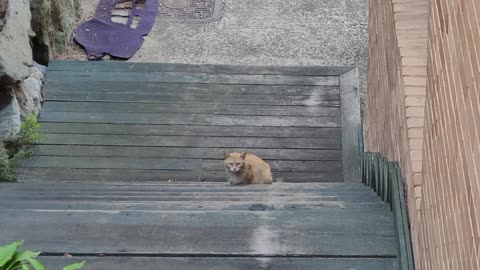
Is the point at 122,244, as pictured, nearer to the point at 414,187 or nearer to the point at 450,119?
the point at 414,187

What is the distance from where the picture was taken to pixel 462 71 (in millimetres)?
1880

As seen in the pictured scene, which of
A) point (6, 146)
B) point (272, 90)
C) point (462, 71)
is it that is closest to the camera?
point (462, 71)

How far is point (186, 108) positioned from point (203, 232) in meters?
3.75

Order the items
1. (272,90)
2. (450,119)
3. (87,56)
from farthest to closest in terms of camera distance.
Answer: (87,56), (272,90), (450,119)

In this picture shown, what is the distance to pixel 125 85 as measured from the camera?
699cm

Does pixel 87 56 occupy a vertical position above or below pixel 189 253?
above

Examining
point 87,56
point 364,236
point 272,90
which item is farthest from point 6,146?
point 364,236

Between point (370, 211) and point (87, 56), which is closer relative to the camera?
point (370, 211)

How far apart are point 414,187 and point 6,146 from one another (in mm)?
4114

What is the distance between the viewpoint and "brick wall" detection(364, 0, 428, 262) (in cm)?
312

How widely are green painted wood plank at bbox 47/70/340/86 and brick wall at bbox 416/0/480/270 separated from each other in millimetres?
4384

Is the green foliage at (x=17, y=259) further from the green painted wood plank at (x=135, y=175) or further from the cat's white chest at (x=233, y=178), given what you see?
the green painted wood plank at (x=135, y=175)

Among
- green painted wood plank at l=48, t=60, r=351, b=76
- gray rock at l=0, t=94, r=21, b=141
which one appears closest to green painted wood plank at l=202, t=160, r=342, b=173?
green painted wood plank at l=48, t=60, r=351, b=76

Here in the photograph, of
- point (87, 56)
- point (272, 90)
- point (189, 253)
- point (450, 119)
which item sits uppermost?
point (87, 56)
